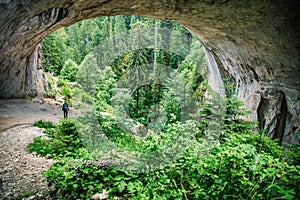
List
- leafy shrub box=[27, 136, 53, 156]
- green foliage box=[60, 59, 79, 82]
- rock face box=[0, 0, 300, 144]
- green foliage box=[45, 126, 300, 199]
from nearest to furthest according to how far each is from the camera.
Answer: green foliage box=[45, 126, 300, 199]
leafy shrub box=[27, 136, 53, 156]
rock face box=[0, 0, 300, 144]
green foliage box=[60, 59, 79, 82]

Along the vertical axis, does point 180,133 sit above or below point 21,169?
above

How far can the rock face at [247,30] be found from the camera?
21.6ft

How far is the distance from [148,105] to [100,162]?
13286 mm

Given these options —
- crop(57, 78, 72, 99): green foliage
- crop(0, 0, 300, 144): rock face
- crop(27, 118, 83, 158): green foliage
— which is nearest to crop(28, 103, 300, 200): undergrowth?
crop(27, 118, 83, 158): green foliage

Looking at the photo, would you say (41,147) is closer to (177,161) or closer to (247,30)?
(177,161)

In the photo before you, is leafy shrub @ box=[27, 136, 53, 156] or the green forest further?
leafy shrub @ box=[27, 136, 53, 156]

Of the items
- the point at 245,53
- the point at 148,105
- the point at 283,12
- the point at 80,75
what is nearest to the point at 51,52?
the point at 80,75

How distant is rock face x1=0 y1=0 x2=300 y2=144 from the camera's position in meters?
6.57

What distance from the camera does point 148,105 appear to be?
17.0 metres

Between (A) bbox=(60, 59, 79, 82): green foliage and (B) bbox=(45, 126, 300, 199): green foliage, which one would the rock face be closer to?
(B) bbox=(45, 126, 300, 199): green foliage

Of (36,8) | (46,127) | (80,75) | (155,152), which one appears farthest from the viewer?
(80,75)

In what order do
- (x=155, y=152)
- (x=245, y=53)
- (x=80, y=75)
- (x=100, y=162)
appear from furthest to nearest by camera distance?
(x=80, y=75)
(x=245, y=53)
(x=100, y=162)
(x=155, y=152)

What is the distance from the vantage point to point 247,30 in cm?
805

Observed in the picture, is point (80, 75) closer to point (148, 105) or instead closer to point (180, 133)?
point (148, 105)
